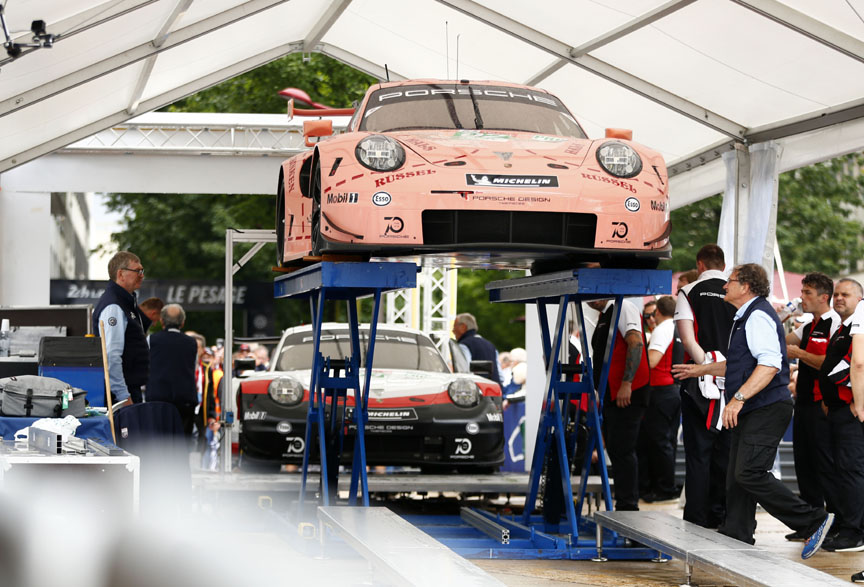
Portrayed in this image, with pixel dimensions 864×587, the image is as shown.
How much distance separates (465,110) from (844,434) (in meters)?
3.54

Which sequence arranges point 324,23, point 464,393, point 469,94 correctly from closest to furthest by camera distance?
1. point 469,94
2. point 464,393
3. point 324,23

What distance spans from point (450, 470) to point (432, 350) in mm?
1366

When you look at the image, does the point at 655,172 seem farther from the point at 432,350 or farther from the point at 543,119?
the point at 432,350

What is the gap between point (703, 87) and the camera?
33.2 feet

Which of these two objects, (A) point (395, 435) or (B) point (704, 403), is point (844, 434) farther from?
(A) point (395, 435)

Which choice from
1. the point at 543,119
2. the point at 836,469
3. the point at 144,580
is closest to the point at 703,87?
the point at 543,119

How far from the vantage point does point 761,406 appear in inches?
275

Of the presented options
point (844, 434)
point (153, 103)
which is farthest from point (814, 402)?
point (153, 103)

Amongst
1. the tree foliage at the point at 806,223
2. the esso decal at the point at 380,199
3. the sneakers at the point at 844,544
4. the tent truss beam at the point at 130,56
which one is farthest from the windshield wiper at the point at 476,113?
the tree foliage at the point at 806,223

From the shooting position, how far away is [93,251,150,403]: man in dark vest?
786cm

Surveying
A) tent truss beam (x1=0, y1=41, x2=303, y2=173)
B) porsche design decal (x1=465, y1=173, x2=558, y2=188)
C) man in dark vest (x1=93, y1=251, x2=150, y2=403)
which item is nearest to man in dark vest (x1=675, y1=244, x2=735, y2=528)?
porsche design decal (x1=465, y1=173, x2=558, y2=188)

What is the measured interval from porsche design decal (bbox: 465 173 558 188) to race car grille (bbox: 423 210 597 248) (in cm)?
16

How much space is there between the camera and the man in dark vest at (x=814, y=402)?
328 inches

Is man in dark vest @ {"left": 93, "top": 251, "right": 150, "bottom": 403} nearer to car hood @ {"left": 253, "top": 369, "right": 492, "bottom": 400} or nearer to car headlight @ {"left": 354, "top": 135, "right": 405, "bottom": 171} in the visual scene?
car hood @ {"left": 253, "top": 369, "right": 492, "bottom": 400}
